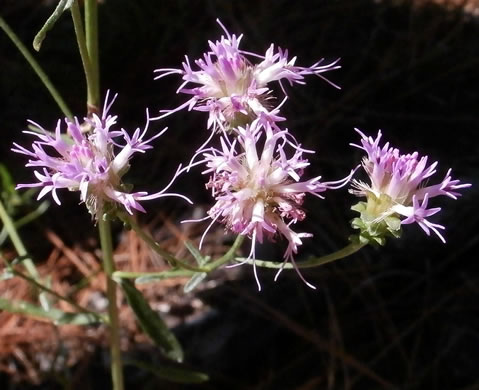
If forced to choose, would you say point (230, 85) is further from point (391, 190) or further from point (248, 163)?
point (391, 190)

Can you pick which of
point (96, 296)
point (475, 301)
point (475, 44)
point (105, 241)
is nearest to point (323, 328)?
point (475, 301)

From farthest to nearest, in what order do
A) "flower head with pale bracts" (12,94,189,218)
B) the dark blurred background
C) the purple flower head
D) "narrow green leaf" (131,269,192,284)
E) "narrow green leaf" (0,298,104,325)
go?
1. the dark blurred background
2. "narrow green leaf" (0,298,104,325)
3. "narrow green leaf" (131,269,192,284)
4. the purple flower head
5. "flower head with pale bracts" (12,94,189,218)

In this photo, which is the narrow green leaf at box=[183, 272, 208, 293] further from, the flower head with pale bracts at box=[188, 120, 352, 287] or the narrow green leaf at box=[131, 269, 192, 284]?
the flower head with pale bracts at box=[188, 120, 352, 287]

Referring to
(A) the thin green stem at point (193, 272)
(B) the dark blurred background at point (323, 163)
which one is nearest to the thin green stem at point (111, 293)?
(A) the thin green stem at point (193, 272)

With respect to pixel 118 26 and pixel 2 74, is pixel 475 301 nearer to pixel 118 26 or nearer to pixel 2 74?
pixel 118 26

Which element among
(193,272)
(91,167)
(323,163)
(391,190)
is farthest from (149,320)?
(323,163)

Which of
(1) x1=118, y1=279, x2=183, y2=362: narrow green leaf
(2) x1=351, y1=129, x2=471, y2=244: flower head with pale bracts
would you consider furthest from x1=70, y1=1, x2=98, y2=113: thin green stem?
(2) x1=351, y1=129, x2=471, y2=244: flower head with pale bracts

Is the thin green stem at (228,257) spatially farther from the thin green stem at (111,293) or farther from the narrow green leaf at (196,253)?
the thin green stem at (111,293)
